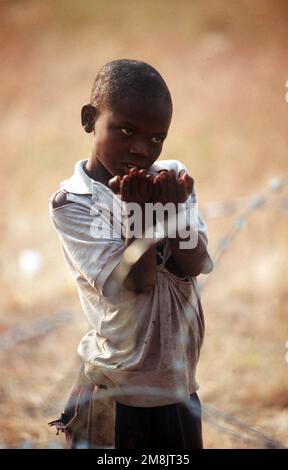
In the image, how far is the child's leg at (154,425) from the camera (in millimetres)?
986

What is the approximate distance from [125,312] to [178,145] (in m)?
2.58

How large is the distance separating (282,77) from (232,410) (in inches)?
85.0

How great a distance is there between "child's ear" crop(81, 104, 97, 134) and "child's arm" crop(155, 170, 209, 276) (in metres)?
0.18

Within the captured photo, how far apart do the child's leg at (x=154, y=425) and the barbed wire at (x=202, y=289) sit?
7cm

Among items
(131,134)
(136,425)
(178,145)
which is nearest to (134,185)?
(131,134)

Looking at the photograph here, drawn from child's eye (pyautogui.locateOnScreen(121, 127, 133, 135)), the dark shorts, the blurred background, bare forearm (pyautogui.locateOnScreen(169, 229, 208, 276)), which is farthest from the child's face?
the blurred background

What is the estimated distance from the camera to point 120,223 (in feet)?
3.13

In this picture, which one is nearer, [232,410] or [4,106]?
[232,410]

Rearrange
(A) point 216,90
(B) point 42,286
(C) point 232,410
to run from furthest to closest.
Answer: (A) point 216,90
(B) point 42,286
(C) point 232,410

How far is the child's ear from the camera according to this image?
3.21 feet

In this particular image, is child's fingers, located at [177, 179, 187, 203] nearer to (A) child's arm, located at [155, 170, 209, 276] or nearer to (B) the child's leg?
(A) child's arm, located at [155, 170, 209, 276]

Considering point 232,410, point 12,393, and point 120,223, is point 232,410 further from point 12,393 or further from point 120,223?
point 120,223

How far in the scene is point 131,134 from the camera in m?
0.93

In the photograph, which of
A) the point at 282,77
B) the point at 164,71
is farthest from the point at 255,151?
the point at 164,71
